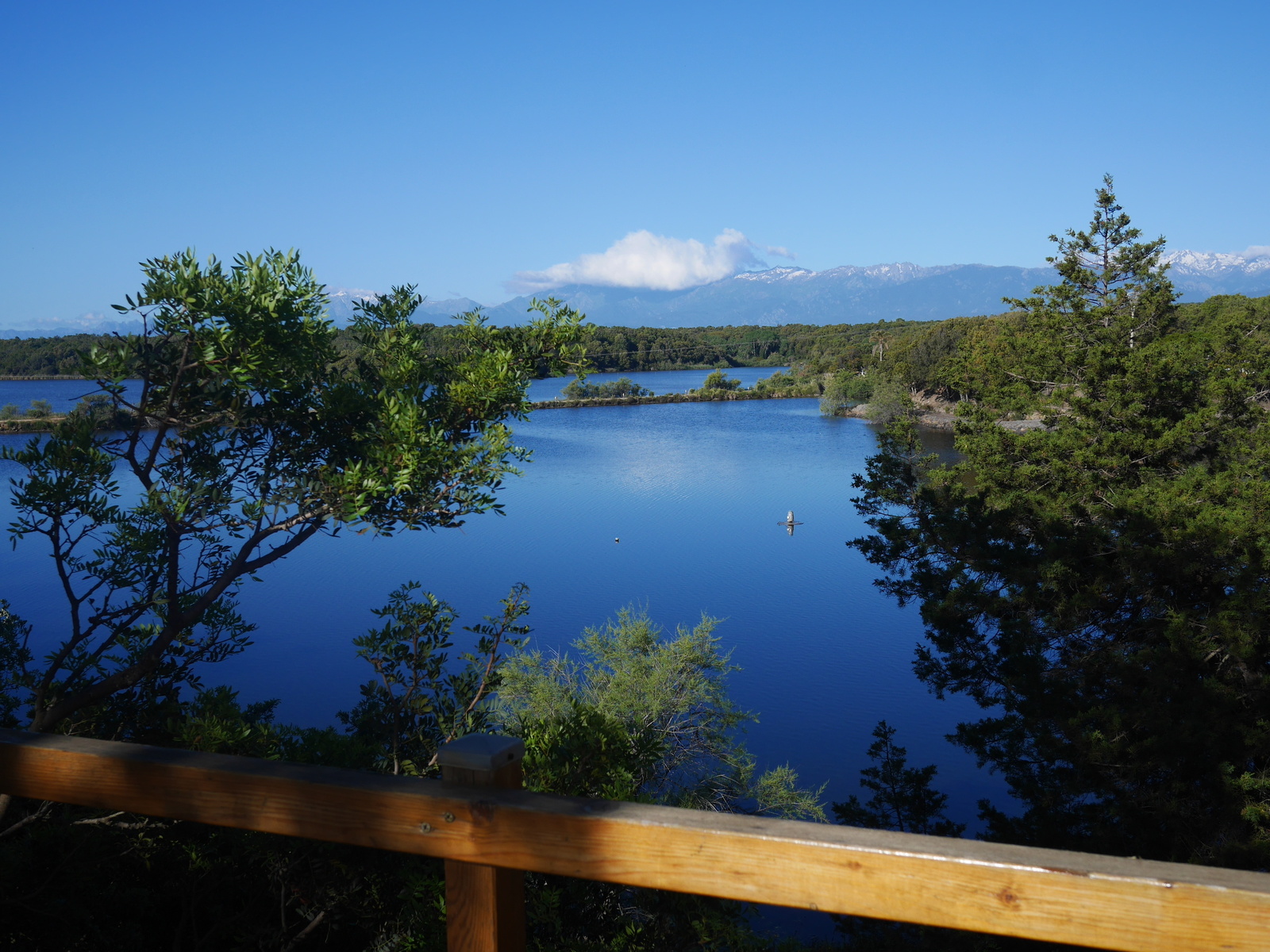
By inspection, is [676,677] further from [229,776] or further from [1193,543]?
[229,776]

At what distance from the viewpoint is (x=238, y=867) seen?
3.34m

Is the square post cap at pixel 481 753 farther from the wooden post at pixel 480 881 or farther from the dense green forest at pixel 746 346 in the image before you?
the dense green forest at pixel 746 346

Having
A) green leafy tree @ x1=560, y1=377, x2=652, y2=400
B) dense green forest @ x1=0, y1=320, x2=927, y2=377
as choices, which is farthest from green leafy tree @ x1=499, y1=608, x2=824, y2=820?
green leafy tree @ x1=560, y1=377, x2=652, y2=400

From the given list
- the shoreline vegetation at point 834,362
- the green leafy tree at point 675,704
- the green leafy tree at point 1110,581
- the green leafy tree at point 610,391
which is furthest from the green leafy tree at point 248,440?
the green leafy tree at point 610,391

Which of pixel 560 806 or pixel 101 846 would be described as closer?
pixel 560 806

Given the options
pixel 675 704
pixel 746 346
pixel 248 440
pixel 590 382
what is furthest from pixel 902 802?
pixel 746 346

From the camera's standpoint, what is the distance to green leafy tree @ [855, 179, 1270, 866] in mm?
7129

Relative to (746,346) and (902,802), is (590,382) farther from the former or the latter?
(902,802)

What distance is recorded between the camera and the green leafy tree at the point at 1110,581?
7.13 m

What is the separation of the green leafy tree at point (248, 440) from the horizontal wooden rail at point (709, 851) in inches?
90.1

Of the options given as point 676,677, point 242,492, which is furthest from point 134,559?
point 676,677

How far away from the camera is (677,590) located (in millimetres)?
17469

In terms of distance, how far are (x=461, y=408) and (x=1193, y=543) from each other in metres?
7.09

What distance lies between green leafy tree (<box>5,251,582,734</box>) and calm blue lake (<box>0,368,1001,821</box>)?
9.35 ft
